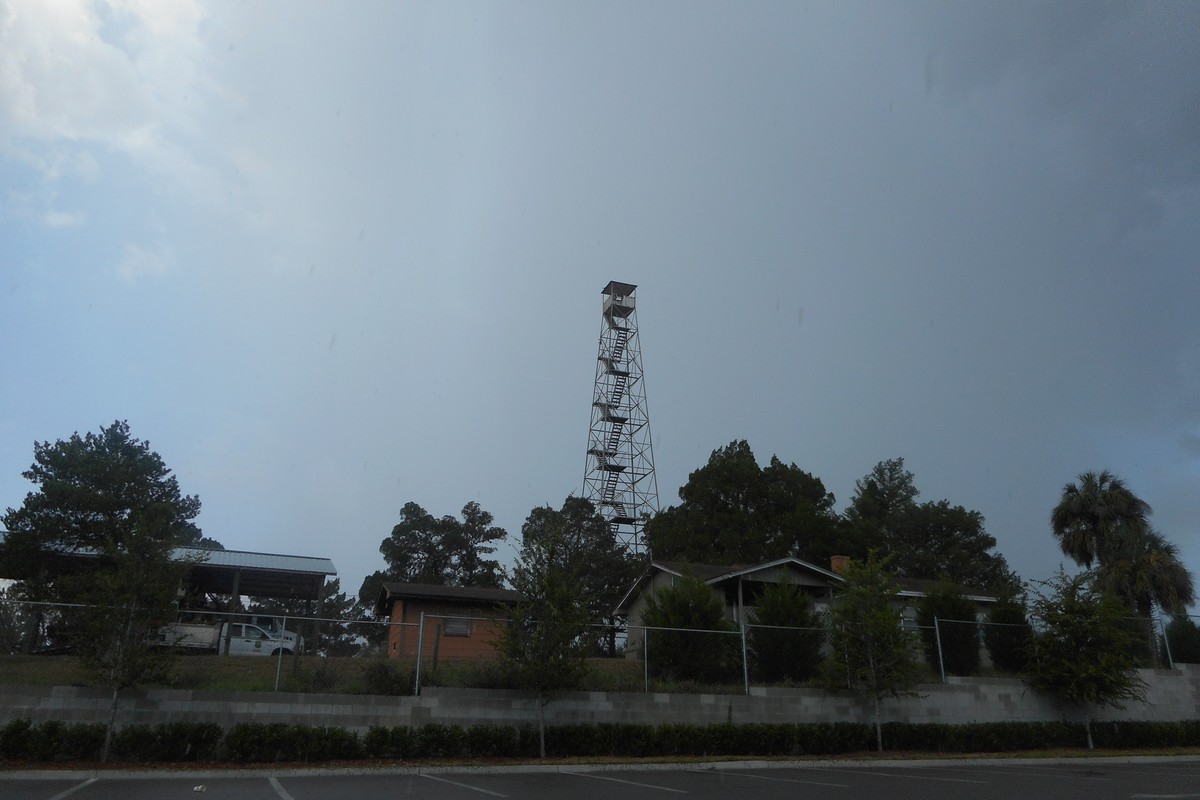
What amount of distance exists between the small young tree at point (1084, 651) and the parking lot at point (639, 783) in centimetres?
479

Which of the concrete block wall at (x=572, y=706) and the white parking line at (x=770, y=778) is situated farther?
the concrete block wall at (x=572, y=706)

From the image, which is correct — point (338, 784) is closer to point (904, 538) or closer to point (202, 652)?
point (202, 652)

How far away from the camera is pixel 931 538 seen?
60156mm

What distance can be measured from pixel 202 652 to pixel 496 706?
1018 centimetres

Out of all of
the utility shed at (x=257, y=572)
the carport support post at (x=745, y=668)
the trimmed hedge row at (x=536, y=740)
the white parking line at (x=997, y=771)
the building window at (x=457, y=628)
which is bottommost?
the white parking line at (x=997, y=771)

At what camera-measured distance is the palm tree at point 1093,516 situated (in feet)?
112

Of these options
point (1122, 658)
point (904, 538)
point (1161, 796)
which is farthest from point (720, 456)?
point (1161, 796)

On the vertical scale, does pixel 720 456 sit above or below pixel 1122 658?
above

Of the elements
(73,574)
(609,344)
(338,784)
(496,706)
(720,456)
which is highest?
(609,344)

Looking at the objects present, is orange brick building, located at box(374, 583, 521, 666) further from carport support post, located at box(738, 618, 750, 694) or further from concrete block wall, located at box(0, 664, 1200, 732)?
carport support post, located at box(738, 618, 750, 694)

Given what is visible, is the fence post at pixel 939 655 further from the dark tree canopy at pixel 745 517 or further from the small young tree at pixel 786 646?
the dark tree canopy at pixel 745 517

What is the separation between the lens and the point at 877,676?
2092 centimetres

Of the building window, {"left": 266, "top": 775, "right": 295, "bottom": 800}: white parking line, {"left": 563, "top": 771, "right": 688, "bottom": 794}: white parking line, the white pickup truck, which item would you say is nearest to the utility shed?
the white pickup truck

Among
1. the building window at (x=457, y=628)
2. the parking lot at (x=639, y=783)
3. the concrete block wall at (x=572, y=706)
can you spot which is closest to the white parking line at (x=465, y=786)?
the parking lot at (x=639, y=783)
